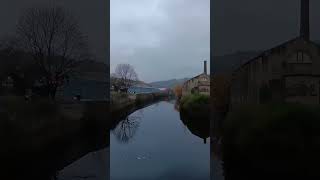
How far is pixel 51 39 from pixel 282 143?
757 inches

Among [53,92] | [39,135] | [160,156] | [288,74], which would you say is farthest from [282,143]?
[53,92]

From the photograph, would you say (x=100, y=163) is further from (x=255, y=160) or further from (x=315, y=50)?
(x=315, y=50)

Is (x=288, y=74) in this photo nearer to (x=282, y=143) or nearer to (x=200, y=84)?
(x=282, y=143)

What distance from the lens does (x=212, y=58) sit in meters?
31.4

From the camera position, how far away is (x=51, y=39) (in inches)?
1094

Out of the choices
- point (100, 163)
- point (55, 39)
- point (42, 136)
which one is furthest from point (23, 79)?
point (100, 163)

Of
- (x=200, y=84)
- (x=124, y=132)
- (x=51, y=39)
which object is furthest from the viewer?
(x=200, y=84)

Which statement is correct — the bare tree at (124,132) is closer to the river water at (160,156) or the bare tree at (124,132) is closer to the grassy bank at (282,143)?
the river water at (160,156)

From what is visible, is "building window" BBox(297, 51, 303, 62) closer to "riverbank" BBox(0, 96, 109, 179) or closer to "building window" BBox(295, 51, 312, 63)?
"building window" BBox(295, 51, 312, 63)

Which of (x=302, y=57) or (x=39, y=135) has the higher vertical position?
(x=302, y=57)

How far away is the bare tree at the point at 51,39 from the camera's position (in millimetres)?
27219

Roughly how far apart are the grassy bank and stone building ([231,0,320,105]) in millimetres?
6217

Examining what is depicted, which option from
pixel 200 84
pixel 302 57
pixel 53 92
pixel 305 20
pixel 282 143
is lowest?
pixel 282 143

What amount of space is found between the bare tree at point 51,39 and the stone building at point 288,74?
12618mm
